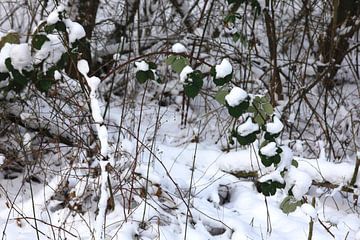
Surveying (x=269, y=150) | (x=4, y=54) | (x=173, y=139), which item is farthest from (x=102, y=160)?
(x=173, y=139)

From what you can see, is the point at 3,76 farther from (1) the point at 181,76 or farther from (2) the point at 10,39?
(1) the point at 181,76

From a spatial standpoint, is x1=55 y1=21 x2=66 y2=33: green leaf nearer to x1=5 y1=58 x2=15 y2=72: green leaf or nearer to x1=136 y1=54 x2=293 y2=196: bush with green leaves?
x1=5 y1=58 x2=15 y2=72: green leaf

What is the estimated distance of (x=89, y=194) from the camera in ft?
10.9

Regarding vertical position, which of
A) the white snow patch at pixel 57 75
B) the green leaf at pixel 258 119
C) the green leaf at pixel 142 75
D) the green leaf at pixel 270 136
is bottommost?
the green leaf at pixel 270 136

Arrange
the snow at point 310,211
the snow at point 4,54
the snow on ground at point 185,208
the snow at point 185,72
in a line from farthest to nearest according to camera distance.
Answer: the snow on ground at point 185,208 → the snow at point 4,54 → the snow at point 185,72 → the snow at point 310,211

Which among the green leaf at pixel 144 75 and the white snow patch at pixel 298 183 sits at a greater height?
the green leaf at pixel 144 75

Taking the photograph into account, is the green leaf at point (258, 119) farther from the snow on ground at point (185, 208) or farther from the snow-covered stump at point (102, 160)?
the snow-covered stump at point (102, 160)

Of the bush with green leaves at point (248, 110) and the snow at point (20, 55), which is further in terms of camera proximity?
the snow at point (20, 55)

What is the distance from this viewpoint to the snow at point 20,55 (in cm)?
291

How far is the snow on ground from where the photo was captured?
123 inches

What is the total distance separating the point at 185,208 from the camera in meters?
3.34

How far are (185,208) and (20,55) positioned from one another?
50.7 inches

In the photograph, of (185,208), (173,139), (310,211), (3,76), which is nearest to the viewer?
(310,211)

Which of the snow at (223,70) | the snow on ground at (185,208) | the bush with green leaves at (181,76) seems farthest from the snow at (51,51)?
the snow at (223,70)
